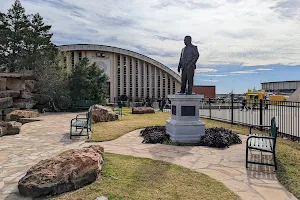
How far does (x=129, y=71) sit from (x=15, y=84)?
16631mm

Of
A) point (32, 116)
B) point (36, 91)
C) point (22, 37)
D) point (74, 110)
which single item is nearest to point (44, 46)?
point (22, 37)

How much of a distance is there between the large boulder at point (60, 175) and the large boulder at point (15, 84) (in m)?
18.2

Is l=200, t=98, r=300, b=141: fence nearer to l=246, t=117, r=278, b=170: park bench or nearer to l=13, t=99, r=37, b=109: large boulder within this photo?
l=246, t=117, r=278, b=170: park bench

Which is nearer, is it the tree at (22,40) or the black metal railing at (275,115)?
the black metal railing at (275,115)

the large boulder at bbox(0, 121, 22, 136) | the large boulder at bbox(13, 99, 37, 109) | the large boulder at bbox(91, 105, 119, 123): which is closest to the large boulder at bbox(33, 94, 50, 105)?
the large boulder at bbox(13, 99, 37, 109)

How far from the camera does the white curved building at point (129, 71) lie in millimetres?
32125

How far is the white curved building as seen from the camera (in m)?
32.1

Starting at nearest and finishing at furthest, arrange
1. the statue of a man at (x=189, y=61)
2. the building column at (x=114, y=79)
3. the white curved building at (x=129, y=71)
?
1. the statue of a man at (x=189, y=61)
2. the white curved building at (x=129, y=71)
3. the building column at (x=114, y=79)

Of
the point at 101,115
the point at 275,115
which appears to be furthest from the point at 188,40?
the point at 275,115

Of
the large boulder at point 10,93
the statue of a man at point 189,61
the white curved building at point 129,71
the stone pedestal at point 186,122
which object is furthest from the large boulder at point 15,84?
the stone pedestal at point 186,122

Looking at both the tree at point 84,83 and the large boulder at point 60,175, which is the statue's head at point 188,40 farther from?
the tree at point 84,83

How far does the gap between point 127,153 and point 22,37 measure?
836 inches

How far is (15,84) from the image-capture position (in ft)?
66.4

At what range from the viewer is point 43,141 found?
7.80 meters
